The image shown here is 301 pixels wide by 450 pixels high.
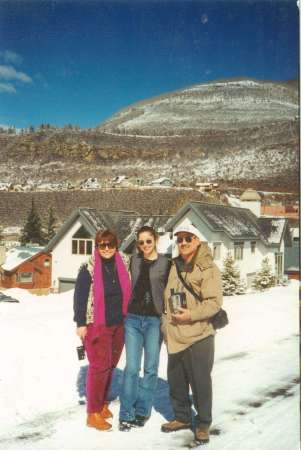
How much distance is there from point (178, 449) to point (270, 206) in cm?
488

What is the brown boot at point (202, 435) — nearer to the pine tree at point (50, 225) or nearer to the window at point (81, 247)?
the window at point (81, 247)

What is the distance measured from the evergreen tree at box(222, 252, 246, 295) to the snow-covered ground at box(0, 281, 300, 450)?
4.9 inches

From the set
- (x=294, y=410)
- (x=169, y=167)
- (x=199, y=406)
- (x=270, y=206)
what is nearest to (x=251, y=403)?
(x=294, y=410)

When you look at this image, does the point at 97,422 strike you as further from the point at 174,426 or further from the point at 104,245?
the point at 104,245

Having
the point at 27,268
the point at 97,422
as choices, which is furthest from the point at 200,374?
the point at 27,268

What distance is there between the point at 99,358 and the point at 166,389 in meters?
1.00

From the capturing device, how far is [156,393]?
430 cm

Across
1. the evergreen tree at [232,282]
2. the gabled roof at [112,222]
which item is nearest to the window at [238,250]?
the evergreen tree at [232,282]

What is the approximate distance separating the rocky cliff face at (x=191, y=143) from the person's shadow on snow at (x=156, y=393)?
2.59 meters

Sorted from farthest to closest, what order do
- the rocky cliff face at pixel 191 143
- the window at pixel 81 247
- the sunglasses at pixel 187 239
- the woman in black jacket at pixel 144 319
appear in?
the window at pixel 81 247 < the rocky cliff face at pixel 191 143 < the woman in black jacket at pixel 144 319 < the sunglasses at pixel 187 239

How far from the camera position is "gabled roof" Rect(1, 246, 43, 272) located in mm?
8112

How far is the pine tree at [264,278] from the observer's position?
690 centimetres

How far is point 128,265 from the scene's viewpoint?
3.74 meters

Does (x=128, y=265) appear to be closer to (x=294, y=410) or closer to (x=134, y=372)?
(x=134, y=372)
